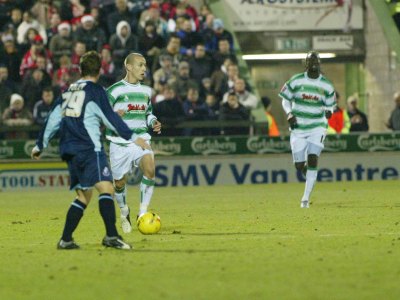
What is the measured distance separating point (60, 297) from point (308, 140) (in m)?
10.1

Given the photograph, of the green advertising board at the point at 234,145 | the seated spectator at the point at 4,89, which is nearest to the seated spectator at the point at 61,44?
the seated spectator at the point at 4,89

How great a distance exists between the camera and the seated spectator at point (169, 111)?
23.8m

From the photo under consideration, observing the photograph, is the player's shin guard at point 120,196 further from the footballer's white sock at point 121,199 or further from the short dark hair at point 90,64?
the short dark hair at point 90,64

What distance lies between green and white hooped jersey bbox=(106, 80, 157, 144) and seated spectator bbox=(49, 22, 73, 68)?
1128 centimetres

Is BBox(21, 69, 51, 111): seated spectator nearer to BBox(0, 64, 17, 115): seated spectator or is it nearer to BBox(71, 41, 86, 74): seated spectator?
BBox(0, 64, 17, 115): seated spectator

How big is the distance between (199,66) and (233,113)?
1.74 metres

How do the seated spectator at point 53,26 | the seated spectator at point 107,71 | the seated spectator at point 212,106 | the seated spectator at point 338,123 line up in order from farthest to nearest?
the seated spectator at point 338,123 → the seated spectator at point 53,26 → the seated spectator at point 212,106 → the seated spectator at point 107,71

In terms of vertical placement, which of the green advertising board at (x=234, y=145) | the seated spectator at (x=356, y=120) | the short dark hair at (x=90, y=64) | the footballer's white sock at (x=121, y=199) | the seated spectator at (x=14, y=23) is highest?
the seated spectator at (x=14, y=23)

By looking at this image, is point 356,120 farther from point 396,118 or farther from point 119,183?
point 119,183

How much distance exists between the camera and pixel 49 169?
78.5ft

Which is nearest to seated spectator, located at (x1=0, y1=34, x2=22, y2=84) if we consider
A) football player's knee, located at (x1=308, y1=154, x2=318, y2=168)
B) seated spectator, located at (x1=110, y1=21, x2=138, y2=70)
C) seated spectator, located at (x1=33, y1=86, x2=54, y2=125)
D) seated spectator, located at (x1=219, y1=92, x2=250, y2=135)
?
seated spectator, located at (x1=33, y1=86, x2=54, y2=125)

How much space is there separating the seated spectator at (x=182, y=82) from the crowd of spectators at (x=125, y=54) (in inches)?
0.9

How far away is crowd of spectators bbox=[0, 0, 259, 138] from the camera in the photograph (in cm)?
2402

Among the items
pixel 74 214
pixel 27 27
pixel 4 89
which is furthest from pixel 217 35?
pixel 74 214
